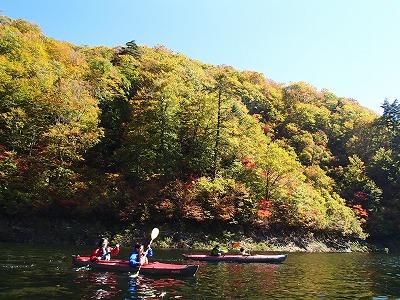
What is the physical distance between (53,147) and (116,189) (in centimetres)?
748

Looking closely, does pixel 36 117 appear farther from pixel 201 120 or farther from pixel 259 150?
pixel 259 150

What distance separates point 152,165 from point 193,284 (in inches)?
975

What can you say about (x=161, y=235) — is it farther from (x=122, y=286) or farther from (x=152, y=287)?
(x=152, y=287)

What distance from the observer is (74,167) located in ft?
128

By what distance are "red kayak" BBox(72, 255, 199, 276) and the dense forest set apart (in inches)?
635

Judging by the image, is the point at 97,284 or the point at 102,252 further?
the point at 102,252

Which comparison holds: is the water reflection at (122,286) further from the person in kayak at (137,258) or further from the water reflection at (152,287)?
the person in kayak at (137,258)

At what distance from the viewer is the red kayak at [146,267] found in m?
16.3

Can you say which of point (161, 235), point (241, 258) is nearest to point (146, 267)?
point (241, 258)

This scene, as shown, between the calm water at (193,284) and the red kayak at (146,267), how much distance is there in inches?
14.8

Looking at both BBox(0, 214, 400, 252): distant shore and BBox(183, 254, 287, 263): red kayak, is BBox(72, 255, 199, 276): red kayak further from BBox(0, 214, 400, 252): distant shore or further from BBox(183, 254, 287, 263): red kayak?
BBox(0, 214, 400, 252): distant shore

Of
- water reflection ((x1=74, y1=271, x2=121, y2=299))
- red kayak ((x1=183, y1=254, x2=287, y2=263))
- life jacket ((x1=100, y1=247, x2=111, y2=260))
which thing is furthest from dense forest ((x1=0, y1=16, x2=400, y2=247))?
water reflection ((x1=74, y1=271, x2=121, y2=299))

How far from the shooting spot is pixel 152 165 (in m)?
38.6

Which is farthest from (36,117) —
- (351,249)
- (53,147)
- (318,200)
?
(351,249)
